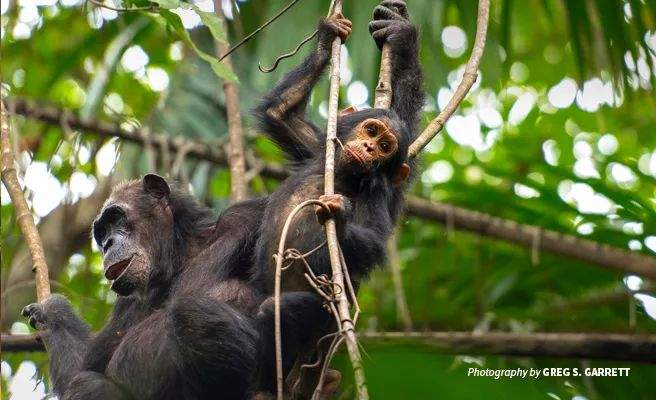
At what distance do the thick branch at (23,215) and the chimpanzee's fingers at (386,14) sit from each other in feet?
7.57

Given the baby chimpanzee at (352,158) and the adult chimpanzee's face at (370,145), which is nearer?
the baby chimpanzee at (352,158)

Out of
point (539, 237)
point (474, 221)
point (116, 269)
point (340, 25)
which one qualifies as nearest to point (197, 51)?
point (340, 25)

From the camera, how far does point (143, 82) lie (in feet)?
41.6

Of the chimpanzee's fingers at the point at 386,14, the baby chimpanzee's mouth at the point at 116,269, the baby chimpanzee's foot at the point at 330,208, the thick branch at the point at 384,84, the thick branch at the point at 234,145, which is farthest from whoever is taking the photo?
the thick branch at the point at 234,145

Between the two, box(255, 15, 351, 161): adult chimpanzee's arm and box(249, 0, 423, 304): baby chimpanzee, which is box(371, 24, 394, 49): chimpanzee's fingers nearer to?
box(249, 0, 423, 304): baby chimpanzee

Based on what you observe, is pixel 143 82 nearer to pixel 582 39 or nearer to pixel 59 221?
pixel 59 221

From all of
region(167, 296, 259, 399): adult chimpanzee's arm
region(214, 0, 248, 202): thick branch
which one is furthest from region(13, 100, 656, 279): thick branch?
region(167, 296, 259, 399): adult chimpanzee's arm

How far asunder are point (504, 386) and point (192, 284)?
6.76 feet

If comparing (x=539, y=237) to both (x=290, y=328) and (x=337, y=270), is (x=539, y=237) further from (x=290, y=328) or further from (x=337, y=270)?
(x=337, y=270)

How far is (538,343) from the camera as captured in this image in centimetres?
658

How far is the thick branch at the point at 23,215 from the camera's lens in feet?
18.1

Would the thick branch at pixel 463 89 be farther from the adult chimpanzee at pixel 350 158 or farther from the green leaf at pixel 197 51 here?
the green leaf at pixel 197 51

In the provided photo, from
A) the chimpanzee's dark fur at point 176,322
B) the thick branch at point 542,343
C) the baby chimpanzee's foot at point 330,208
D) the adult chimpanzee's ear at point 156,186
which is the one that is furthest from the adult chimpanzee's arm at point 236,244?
the baby chimpanzee's foot at point 330,208

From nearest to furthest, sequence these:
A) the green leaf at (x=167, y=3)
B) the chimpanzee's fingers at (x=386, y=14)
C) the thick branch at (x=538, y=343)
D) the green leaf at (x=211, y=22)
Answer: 1. the green leaf at (x=167, y=3)
2. the green leaf at (x=211, y=22)
3. the chimpanzee's fingers at (x=386, y=14)
4. the thick branch at (x=538, y=343)
